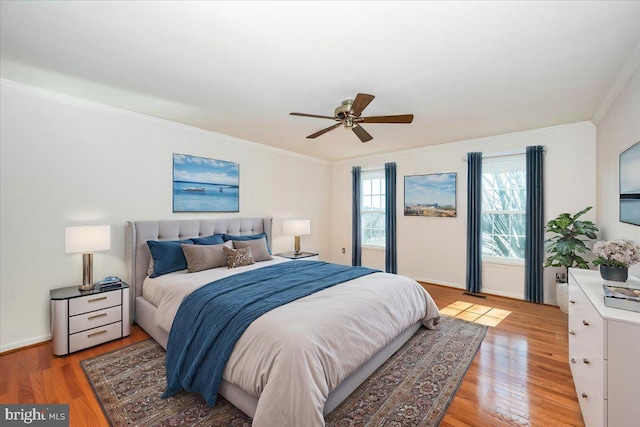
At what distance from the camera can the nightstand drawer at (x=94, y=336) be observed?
271 centimetres

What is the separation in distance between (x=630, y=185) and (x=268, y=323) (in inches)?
120

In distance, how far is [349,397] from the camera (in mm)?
2102

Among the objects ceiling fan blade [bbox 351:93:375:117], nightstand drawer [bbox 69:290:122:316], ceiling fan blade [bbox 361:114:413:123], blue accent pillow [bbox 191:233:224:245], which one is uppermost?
ceiling fan blade [bbox 351:93:375:117]

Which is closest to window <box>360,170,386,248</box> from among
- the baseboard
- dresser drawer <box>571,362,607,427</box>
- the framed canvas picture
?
the framed canvas picture

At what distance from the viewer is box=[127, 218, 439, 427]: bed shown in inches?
62.8

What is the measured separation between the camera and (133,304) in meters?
3.36

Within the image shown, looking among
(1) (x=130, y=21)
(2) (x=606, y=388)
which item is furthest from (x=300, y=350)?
(1) (x=130, y=21)

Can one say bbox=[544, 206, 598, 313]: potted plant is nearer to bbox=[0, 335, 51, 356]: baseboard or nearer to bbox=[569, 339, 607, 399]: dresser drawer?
bbox=[569, 339, 607, 399]: dresser drawer

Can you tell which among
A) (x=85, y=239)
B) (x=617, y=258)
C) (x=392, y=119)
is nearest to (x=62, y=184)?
(x=85, y=239)

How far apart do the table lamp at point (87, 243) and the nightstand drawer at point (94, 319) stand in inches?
10.8

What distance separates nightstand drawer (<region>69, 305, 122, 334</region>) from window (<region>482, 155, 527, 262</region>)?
5.11 metres

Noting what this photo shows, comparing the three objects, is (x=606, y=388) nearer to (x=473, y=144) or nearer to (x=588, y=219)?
(x=588, y=219)

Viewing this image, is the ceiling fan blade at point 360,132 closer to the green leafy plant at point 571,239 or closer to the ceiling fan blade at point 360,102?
the ceiling fan blade at point 360,102

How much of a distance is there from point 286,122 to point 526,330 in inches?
148
